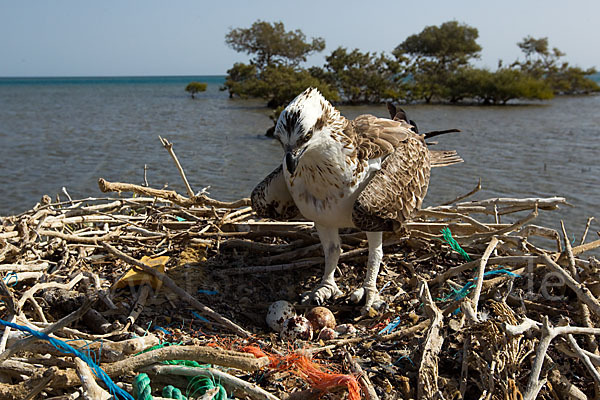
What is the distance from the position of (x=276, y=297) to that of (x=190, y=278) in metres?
0.74

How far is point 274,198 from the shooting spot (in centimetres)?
417

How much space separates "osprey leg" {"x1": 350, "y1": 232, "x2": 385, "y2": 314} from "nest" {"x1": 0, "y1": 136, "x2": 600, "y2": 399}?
0.29 ft

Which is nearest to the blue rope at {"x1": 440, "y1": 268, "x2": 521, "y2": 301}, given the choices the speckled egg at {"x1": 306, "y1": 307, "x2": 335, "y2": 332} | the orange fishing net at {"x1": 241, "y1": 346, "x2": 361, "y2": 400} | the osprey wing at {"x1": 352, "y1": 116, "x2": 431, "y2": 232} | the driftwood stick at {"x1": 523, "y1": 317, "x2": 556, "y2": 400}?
the osprey wing at {"x1": 352, "y1": 116, "x2": 431, "y2": 232}

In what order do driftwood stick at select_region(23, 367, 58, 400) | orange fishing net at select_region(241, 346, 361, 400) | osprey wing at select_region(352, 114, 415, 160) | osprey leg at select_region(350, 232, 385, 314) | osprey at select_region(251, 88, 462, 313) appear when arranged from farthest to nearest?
osprey leg at select_region(350, 232, 385, 314) < osprey wing at select_region(352, 114, 415, 160) < osprey at select_region(251, 88, 462, 313) < orange fishing net at select_region(241, 346, 361, 400) < driftwood stick at select_region(23, 367, 58, 400)

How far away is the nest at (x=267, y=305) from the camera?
8.92ft

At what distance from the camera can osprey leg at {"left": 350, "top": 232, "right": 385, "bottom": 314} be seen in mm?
4004

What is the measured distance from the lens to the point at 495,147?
55.9 feet

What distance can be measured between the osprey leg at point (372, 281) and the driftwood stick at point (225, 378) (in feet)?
5.01

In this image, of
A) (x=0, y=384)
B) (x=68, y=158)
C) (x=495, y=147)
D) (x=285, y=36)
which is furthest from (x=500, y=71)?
(x=0, y=384)

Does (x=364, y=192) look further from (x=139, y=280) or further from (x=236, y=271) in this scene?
(x=139, y=280)

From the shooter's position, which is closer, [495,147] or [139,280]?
[139,280]

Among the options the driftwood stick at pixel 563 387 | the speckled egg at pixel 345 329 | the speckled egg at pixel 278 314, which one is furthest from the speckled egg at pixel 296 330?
the driftwood stick at pixel 563 387

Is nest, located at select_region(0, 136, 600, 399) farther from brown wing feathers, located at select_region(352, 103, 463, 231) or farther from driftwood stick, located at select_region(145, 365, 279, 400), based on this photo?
brown wing feathers, located at select_region(352, 103, 463, 231)

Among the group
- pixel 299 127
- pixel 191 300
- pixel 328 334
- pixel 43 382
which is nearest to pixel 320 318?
pixel 328 334
